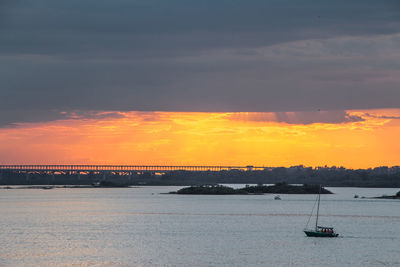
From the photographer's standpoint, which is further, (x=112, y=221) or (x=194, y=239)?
(x=112, y=221)

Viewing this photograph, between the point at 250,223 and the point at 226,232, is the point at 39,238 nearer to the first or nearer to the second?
the point at 226,232

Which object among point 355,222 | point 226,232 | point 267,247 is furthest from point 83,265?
point 355,222

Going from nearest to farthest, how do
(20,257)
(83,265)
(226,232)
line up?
(83,265) < (20,257) < (226,232)

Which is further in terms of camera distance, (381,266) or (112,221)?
(112,221)

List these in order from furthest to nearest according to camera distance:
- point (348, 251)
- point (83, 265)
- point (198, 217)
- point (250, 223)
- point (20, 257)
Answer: point (198, 217) → point (250, 223) → point (348, 251) → point (20, 257) → point (83, 265)

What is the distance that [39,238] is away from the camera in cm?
9169

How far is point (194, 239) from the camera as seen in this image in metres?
92.5

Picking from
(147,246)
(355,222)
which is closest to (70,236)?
(147,246)

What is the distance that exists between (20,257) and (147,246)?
17.2 meters

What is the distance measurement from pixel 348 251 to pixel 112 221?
187 feet

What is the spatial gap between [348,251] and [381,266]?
498 inches

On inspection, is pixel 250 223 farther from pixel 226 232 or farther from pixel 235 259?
pixel 235 259

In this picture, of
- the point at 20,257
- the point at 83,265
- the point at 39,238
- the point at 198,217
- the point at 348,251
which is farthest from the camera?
the point at 198,217

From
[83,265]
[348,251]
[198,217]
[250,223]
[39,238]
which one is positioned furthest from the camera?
[198,217]
